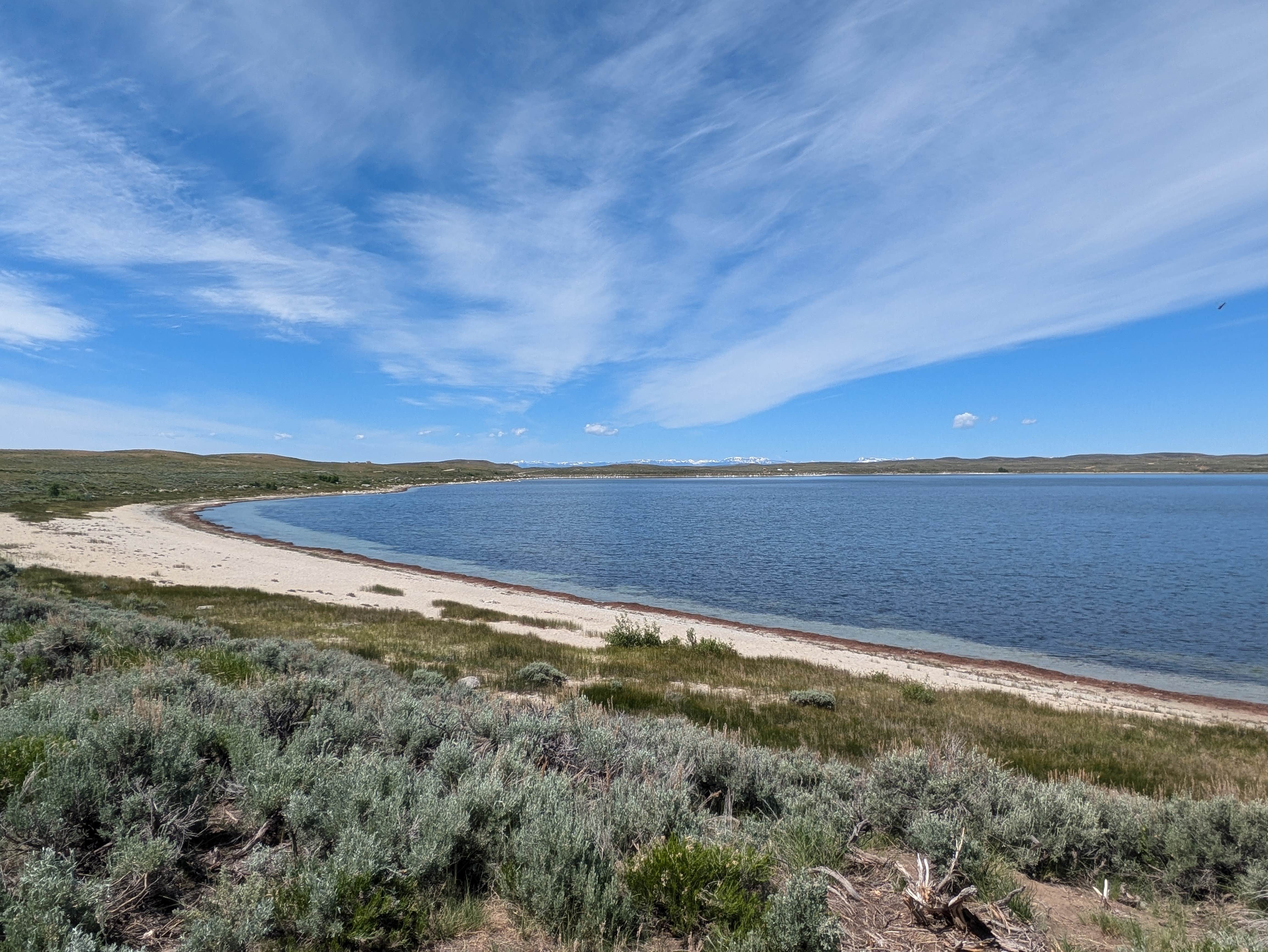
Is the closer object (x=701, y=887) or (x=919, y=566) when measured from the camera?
(x=701, y=887)

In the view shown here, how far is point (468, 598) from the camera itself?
29.8 m

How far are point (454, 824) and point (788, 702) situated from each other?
10588 mm

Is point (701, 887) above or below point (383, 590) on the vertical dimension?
above

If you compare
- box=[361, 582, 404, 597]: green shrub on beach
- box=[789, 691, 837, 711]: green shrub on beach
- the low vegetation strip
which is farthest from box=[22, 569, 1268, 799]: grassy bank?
box=[361, 582, 404, 597]: green shrub on beach

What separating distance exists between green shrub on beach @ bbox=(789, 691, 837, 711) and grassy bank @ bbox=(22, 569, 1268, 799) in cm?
21

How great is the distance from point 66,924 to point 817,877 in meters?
3.99

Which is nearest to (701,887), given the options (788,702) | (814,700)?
(788,702)

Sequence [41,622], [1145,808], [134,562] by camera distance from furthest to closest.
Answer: [134,562] → [41,622] → [1145,808]

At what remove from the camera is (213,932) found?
3.10 meters

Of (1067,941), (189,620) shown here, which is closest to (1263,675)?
(1067,941)

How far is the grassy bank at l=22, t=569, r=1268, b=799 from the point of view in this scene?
10.1 metres

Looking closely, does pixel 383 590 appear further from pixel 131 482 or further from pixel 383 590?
pixel 131 482

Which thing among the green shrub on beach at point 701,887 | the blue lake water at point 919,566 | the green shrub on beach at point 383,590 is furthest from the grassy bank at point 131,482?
the green shrub on beach at point 701,887

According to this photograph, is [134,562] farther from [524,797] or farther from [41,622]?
[524,797]
